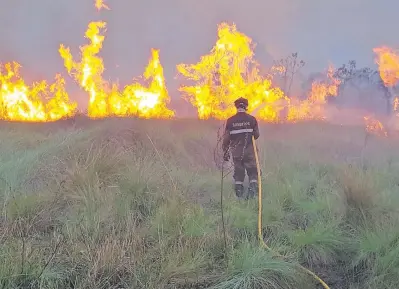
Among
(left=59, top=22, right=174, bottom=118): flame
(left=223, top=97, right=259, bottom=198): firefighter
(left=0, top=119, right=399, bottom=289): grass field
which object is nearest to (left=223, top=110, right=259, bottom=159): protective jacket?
(left=223, top=97, right=259, bottom=198): firefighter

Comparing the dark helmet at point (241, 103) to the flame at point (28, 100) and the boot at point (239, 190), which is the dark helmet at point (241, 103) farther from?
the flame at point (28, 100)

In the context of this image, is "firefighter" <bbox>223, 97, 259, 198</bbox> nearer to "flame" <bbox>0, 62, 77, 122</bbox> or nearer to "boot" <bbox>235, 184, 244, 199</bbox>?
Result: "boot" <bbox>235, 184, 244, 199</bbox>

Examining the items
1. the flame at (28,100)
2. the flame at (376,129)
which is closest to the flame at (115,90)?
the flame at (28,100)

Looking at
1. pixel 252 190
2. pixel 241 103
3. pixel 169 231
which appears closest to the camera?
pixel 169 231

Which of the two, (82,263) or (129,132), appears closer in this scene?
(82,263)

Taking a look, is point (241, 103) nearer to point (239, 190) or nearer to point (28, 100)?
point (239, 190)

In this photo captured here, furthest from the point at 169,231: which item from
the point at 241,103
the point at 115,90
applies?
the point at 115,90

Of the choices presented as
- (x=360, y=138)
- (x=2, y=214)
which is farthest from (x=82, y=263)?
(x=360, y=138)

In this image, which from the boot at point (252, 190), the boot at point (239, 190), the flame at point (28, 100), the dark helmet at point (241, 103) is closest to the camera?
the boot at point (252, 190)

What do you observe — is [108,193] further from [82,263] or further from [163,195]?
[82,263]

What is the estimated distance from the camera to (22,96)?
19.7 m

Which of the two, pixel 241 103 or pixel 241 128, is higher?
pixel 241 103

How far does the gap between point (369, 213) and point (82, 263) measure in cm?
366

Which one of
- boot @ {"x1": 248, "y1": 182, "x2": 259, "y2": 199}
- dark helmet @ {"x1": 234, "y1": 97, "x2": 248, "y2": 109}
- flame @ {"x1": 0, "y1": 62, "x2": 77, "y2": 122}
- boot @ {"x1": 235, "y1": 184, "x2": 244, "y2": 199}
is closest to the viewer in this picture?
boot @ {"x1": 248, "y1": 182, "x2": 259, "y2": 199}
